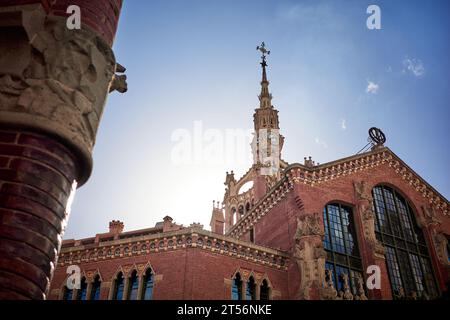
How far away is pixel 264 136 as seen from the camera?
38750 mm

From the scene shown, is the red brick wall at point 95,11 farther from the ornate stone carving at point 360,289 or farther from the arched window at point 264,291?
the ornate stone carving at point 360,289

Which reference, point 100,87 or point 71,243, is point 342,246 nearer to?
point 71,243

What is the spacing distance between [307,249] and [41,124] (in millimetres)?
18853

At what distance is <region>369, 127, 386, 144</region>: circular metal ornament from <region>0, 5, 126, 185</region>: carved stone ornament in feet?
90.0

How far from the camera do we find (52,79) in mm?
3234

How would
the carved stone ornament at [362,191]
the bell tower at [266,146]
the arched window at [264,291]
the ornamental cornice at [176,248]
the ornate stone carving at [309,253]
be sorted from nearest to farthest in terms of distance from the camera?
the ornate stone carving at [309,253] < the ornamental cornice at [176,248] < the arched window at [264,291] < the carved stone ornament at [362,191] < the bell tower at [266,146]

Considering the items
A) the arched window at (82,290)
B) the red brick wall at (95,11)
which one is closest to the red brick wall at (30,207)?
the red brick wall at (95,11)

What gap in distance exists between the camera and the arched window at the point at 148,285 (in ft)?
63.2

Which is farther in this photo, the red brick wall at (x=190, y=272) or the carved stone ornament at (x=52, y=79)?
the red brick wall at (x=190, y=272)

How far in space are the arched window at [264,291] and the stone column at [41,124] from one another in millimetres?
18670

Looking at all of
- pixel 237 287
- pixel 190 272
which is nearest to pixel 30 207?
pixel 190 272

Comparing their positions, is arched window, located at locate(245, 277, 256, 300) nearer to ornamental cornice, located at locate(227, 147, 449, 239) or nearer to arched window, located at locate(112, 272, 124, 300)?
ornamental cornice, located at locate(227, 147, 449, 239)

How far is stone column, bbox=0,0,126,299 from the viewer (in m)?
2.67
